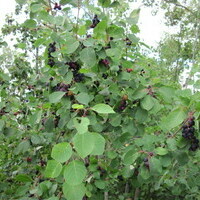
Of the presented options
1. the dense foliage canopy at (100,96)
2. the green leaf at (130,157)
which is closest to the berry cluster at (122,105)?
the dense foliage canopy at (100,96)

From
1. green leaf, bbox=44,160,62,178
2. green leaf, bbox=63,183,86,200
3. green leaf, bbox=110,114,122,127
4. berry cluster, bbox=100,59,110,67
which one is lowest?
green leaf, bbox=110,114,122,127

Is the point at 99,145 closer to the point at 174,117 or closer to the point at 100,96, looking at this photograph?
the point at 174,117

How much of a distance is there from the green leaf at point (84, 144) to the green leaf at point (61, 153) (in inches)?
2.4

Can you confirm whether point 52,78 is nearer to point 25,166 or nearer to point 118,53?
point 118,53

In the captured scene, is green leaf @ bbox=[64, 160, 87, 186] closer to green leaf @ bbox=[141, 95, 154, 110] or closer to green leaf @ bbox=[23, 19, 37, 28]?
green leaf @ bbox=[141, 95, 154, 110]

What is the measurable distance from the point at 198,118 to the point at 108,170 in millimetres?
922

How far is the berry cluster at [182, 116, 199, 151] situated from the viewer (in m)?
1.66

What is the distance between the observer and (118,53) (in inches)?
68.0

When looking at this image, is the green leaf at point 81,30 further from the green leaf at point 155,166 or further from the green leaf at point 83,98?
the green leaf at point 155,166

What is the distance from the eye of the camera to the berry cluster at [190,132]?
1663 mm

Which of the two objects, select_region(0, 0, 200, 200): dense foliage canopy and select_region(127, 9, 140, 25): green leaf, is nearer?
select_region(0, 0, 200, 200): dense foliage canopy

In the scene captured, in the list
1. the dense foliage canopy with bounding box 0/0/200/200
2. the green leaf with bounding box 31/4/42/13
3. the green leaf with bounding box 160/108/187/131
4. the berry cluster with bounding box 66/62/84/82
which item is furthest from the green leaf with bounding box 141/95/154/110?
the green leaf with bounding box 31/4/42/13

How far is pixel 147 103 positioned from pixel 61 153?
0.73 metres

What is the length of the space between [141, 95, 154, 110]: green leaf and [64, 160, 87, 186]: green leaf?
64cm
